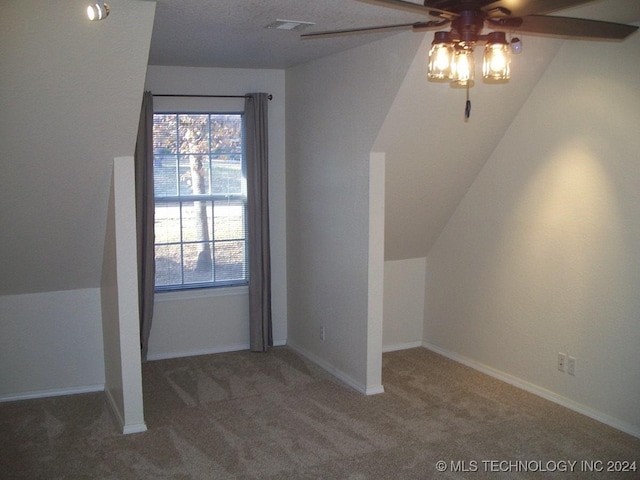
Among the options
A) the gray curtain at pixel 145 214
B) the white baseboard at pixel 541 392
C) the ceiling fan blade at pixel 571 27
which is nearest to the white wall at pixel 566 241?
the white baseboard at pixel 541 392

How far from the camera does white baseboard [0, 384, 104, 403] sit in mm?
4492

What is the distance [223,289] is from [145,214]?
3.13 feet

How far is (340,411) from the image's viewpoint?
4191mm

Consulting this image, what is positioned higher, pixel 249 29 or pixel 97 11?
pixel 249 29

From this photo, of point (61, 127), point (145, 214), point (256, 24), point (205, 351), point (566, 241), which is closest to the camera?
point (61, 127)

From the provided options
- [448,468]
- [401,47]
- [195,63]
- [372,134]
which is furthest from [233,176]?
[448,468]

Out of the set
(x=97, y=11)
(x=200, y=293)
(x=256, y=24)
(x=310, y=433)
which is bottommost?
(x=310, y=433)

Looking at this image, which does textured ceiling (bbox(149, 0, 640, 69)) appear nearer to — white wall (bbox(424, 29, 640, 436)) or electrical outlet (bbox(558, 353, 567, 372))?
white wall (bbox(424, 29, 640, 436))

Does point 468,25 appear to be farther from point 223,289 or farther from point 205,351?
point 205,351

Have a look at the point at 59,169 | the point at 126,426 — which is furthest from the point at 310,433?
the point at 59,169

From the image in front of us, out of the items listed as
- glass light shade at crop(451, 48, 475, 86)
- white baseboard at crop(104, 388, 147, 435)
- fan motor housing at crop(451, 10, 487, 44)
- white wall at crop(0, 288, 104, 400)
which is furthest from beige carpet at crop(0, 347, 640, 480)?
fan motor housing at crop(451, 10, 487, 44)

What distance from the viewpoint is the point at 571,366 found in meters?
4.14

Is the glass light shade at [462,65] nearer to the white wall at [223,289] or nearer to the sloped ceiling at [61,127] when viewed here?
the sloped ceiling at [61,127]

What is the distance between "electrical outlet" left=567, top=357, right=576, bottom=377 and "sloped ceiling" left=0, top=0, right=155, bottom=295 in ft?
9.94
